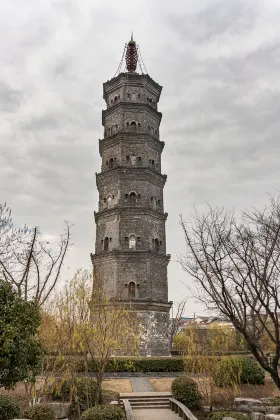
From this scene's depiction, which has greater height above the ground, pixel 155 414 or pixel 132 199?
pixel 132 199

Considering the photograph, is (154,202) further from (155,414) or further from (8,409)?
(8,409)

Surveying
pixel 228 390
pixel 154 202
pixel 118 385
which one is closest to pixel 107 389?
pixel 118 385

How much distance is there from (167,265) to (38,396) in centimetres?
1275

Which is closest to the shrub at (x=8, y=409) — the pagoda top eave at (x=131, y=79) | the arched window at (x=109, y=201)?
the arched window at (x=109, y=201)

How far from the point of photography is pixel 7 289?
7918 mm

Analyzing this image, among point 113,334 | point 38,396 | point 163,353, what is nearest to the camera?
point 113,334

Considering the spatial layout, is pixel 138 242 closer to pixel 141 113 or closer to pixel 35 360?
pixel 141 113

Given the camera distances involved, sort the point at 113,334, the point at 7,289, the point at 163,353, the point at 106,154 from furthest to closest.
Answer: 1. the point at 106,154
2. the point at 163,353
3. the point at 113,334
4. the point at 7,289

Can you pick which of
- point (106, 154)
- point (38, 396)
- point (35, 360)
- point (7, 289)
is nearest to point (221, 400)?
point (38, 396)

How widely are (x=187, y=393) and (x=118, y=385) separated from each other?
190 inches

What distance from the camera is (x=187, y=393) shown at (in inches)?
477

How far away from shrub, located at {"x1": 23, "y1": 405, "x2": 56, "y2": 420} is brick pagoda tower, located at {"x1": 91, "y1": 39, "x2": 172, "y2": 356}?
967cm

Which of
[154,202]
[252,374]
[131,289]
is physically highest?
[154,202]

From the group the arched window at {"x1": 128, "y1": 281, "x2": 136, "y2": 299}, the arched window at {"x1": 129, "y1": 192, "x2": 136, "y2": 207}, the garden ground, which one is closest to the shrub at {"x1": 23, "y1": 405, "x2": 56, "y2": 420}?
the garden ground
